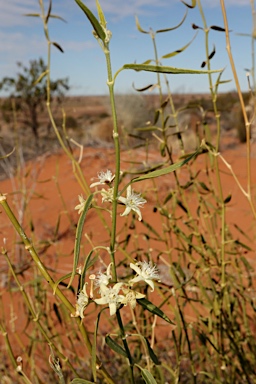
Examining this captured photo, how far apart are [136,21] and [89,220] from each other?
3437 mm

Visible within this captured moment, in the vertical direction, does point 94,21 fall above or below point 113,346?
above

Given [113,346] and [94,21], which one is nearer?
[94,21]

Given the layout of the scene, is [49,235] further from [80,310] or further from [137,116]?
[137,116]

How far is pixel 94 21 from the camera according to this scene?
47 cm

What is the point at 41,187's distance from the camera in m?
5.78

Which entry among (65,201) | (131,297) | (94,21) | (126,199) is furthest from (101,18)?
(65,201)

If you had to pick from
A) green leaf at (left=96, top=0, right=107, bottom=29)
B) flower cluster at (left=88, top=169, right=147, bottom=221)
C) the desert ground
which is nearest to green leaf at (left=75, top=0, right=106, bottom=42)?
green leaf at (left=96, top=0, right=107, bottom=29)

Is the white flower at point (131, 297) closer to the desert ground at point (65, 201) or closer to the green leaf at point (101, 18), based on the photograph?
the green leaf at point (101, 18)

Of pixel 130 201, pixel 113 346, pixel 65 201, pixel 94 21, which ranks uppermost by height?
pixel 94 21

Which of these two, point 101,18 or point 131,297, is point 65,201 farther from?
point 101,18

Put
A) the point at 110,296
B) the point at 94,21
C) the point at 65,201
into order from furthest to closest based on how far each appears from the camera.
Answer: the point at 65,201 → the point at 110,296 → the point at 94,21

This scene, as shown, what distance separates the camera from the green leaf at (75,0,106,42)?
0.46m

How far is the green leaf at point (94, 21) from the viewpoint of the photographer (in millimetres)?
462

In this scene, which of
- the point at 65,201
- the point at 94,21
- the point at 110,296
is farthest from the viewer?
the point at 65,201
